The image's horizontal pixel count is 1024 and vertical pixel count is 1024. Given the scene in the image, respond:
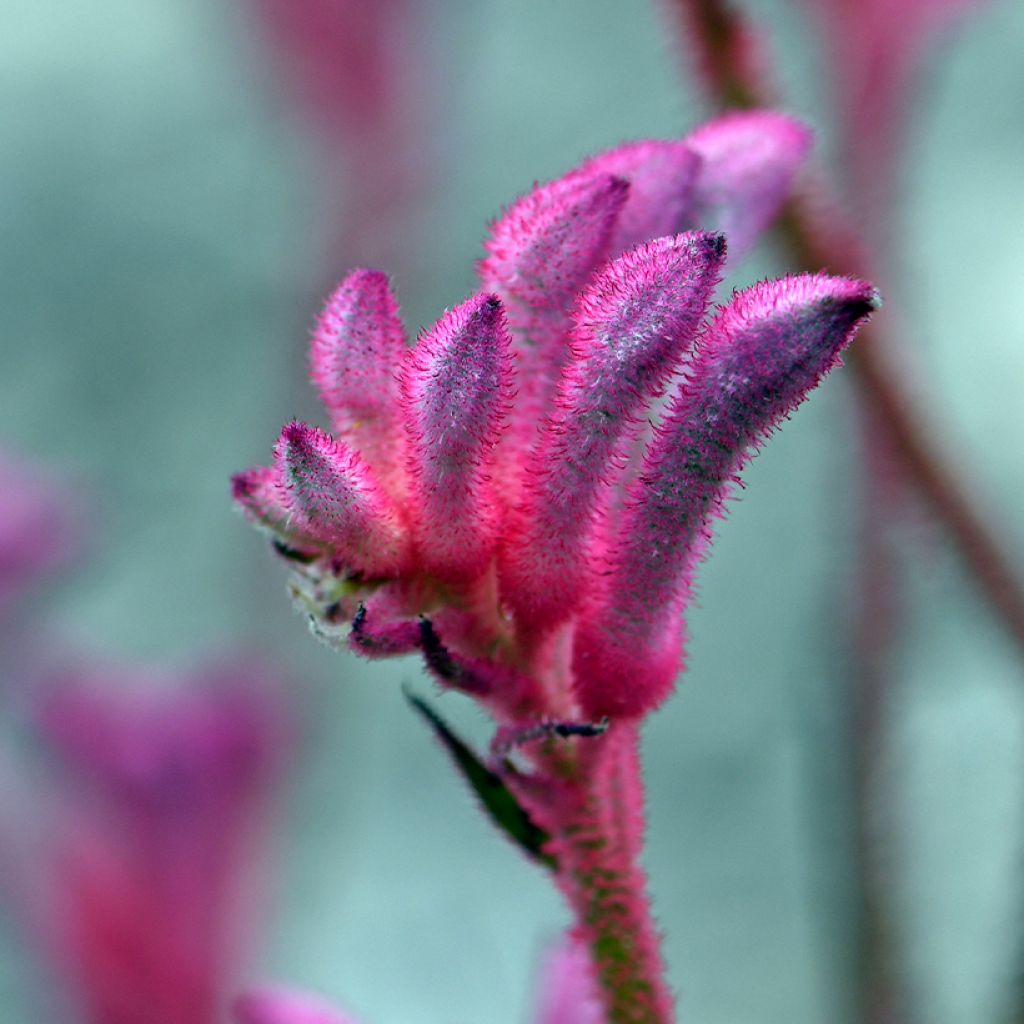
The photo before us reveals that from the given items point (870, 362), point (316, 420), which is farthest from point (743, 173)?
point (316, 420)

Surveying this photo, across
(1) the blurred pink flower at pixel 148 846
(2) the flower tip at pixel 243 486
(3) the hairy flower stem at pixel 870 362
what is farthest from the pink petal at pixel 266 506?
(1) the blurred pink flower at pixel 148 846

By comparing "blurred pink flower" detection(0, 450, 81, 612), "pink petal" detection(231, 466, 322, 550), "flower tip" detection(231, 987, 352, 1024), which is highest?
"blurred pink flower" detection(0, 450, 81, 612)

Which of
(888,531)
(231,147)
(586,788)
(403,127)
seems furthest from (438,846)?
(586,788)

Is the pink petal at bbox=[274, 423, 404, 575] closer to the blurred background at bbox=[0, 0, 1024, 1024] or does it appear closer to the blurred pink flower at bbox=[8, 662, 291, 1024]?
the blurred pink flower at bbox=[8, 662, 291, 1024]

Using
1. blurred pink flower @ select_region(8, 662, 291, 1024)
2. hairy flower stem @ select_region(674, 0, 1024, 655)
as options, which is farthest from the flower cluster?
blurred pink flower @ select_region(8, 662, 291, 1024)

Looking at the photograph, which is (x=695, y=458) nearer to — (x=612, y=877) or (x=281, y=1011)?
(x=612, y=877)

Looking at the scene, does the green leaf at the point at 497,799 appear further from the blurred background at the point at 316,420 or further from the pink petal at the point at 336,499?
the blurred background at the point at 316,420
